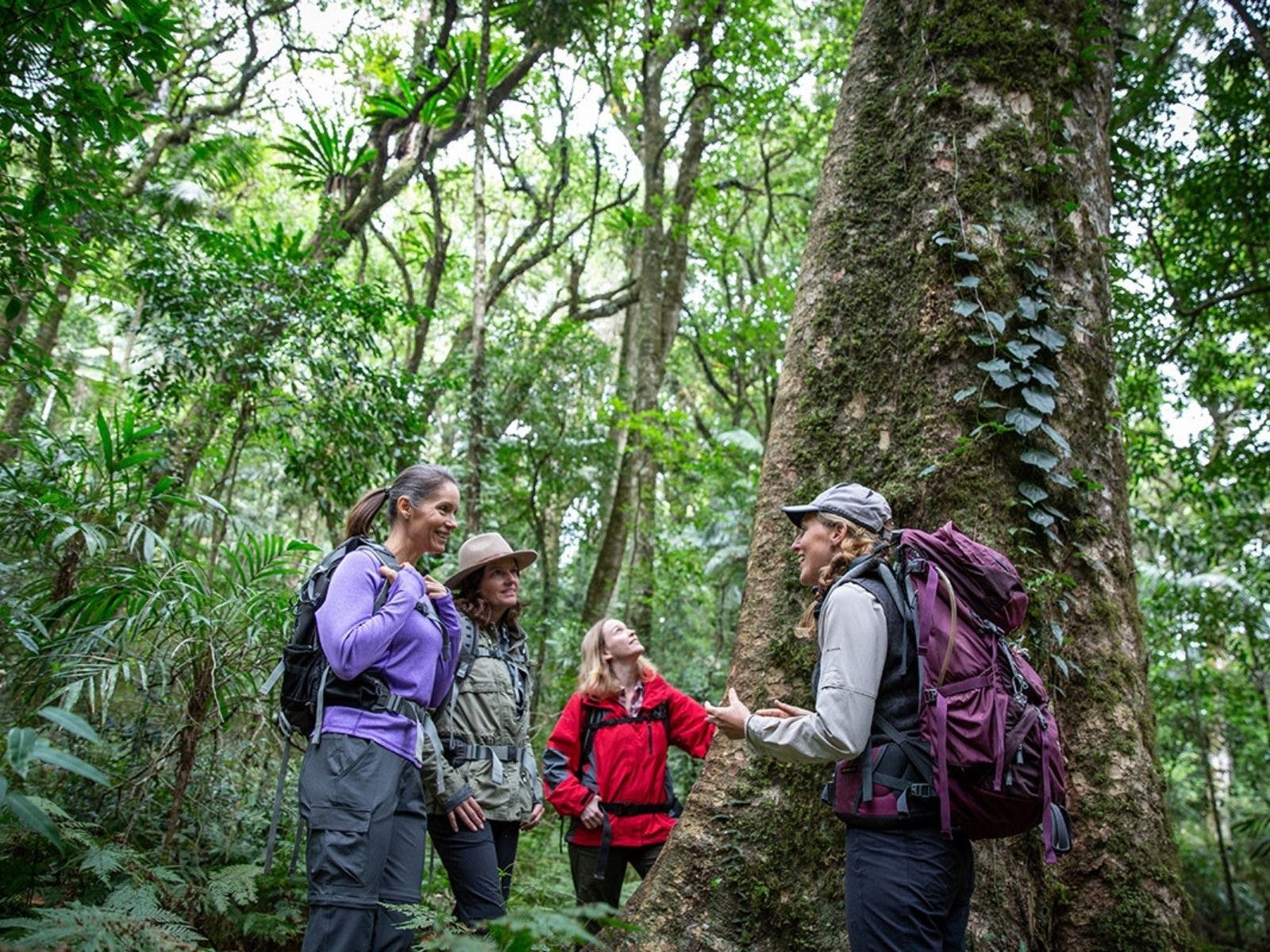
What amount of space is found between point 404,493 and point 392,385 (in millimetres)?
4394

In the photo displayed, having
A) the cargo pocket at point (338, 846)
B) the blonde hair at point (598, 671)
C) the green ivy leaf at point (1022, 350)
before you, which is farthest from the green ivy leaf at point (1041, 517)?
the cargo pocket at point (338, 846)

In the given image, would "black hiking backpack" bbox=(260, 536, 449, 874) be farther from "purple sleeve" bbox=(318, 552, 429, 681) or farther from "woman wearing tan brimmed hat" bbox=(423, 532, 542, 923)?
"woman wearing tan brimmed hat" bbox=(423, 532, 542, 923)

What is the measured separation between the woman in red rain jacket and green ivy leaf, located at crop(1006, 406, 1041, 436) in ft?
6.13

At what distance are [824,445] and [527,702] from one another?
5.29 feet

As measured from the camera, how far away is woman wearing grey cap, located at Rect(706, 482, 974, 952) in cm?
206

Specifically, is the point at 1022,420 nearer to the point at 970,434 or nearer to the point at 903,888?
the point at 970,434

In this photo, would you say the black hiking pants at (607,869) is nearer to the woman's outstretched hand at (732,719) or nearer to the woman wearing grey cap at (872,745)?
the woman's outstretched hand at (732,719)

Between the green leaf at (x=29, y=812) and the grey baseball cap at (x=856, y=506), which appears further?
the grey baseball cap at (x=856, y=506)

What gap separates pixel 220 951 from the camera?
331cm

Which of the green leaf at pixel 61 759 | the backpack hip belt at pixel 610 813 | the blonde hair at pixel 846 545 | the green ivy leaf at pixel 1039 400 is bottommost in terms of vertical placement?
the backpack hip belt at pixel 610 813

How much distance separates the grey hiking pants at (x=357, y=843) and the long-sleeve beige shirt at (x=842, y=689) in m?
1.15

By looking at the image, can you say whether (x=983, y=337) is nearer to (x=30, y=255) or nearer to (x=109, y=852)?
(x=109, y=852)

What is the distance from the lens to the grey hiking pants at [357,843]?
7.73 ft

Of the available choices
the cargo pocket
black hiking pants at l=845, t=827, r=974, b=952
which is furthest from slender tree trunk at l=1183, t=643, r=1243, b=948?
the cargo pocket
